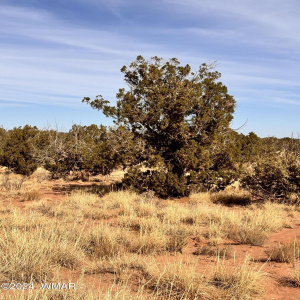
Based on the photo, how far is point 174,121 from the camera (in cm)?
1220

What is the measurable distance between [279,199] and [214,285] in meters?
9.01

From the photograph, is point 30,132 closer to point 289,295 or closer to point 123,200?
point 123,200

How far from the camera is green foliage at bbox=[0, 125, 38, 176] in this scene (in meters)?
19.3

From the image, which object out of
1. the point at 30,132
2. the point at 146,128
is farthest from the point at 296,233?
the point at 30,132

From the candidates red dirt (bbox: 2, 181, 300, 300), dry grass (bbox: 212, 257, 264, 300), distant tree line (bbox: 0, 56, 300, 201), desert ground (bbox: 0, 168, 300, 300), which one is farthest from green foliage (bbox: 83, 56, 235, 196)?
dry grass (bbox: 212, 257, 264, 300)

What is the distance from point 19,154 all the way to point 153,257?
55.8 feet

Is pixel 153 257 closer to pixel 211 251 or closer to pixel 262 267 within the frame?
pixel 211 251

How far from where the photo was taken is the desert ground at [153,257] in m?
3.96

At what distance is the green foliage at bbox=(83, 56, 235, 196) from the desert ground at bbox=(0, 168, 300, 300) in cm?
303

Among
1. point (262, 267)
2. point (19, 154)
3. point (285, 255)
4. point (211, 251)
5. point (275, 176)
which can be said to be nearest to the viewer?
point (262, 267)

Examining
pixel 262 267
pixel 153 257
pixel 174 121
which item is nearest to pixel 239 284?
pixel 262 267

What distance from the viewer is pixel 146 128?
1330 centimetres

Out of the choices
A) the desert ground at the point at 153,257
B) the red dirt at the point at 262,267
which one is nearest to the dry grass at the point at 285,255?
the desert ground at the point at 153,257

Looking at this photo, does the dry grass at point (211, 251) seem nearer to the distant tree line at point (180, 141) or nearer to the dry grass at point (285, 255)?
the dry grass at point (285, 255)
